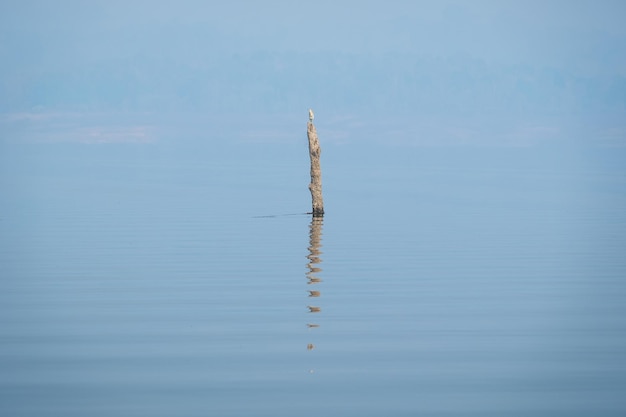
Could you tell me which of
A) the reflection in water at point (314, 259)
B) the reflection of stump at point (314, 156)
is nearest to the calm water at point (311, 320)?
the reflection in water at point (314, 259)

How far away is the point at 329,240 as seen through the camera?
43500 millimetres

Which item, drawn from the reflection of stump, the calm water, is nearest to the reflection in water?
the calm water

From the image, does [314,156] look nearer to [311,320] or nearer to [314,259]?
[314,259]

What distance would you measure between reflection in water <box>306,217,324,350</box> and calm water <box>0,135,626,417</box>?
0.36 ft

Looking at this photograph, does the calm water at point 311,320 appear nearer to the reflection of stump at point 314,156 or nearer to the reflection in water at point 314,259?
the reflection in water at point 314,259

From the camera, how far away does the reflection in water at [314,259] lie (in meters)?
25.0

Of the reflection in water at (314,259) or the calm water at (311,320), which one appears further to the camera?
the reflection in water at (314,259)

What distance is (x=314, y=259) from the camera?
36188mm

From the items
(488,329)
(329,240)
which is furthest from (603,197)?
(488,329)

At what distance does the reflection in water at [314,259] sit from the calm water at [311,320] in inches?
4.3

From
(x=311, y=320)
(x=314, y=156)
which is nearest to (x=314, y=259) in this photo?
(x=314, y=156)

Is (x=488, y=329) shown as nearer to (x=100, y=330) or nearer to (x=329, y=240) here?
(x=100, y=330)

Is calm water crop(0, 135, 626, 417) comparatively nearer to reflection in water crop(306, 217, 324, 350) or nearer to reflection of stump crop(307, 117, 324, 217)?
reflection in water crop(306, 217, 324, 350)

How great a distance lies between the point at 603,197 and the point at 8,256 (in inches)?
2285
